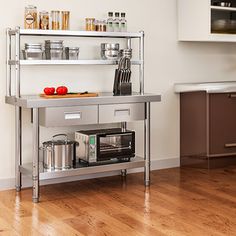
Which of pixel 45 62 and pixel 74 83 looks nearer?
pixel 45 62

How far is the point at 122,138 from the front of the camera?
175 inches

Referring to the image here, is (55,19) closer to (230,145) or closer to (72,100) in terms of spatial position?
(72,100)

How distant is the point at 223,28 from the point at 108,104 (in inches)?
63.8

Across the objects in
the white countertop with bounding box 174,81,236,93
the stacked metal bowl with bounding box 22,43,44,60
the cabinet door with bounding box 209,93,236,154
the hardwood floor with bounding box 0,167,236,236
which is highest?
the stacked metal bowl with bounding box 22,43,44,60

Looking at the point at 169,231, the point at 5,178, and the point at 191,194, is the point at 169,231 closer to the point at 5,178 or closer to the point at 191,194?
the point at 191,194

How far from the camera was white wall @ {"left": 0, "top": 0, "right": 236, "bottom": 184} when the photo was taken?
4.35 meters

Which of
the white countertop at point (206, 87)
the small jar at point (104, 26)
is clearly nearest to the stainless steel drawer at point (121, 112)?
the small jar at point (104, 26)

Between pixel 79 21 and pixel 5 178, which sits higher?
pixel 79 21

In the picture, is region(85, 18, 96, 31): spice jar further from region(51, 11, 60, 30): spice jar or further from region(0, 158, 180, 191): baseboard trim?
region(0, 158, 180, 191): baseboard trim

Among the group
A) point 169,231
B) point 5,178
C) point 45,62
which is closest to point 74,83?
point 45,62

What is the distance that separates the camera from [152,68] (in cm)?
509

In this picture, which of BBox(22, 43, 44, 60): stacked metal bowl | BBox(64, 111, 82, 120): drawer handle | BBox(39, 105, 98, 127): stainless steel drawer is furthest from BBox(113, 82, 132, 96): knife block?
BBox(22, 43, 44, 60): stacked metal bowl

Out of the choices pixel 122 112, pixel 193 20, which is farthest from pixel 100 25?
pixel 193 20

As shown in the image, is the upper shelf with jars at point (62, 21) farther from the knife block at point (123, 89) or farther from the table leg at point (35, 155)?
the table leg at point (35, 155)
